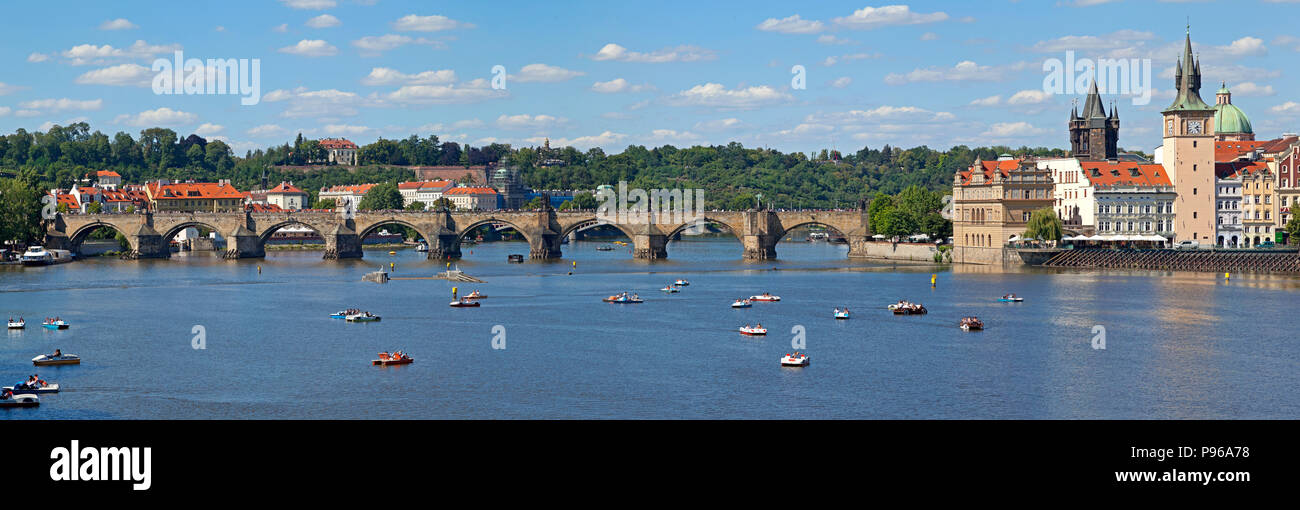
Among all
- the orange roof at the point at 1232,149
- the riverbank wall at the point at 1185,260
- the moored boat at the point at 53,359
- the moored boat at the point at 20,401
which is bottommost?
the moored boat at the point at 20,401

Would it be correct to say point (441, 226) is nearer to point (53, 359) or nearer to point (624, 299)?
point (624, 299)

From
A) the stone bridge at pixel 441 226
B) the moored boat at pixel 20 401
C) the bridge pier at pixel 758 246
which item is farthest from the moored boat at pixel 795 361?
the bridge pier at pixel 758 246

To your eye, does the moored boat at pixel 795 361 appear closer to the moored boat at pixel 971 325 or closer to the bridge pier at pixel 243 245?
the moored boat at pixel 971 325

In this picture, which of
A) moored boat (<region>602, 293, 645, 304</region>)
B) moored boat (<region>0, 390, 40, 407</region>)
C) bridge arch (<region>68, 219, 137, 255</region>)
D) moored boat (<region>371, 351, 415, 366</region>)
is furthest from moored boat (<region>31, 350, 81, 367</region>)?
bridge arch (<region>68, 219, 137, 255</region>)

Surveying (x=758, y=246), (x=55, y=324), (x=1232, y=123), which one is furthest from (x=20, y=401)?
(x=1232, y=123)

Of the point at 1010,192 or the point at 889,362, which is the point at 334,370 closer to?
the point at 889,362
